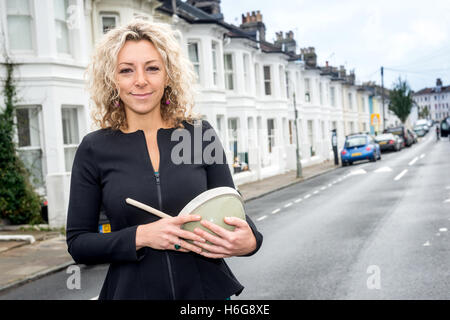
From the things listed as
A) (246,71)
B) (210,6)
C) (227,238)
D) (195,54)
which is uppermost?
(210,6)

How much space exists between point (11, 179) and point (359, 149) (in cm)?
2287

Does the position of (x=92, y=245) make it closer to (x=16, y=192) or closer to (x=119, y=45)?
(x=119, y=45)

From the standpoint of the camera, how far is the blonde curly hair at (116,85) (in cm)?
206

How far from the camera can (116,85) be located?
211 centimetres

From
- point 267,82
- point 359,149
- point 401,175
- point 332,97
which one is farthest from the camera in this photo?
point 332,97

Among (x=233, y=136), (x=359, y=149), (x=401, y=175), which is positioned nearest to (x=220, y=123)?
(x=233, y=136)

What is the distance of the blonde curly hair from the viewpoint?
81.0 inches

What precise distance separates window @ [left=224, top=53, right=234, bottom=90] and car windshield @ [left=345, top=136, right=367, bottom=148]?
823 cm

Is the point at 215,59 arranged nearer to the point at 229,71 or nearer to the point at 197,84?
the point at 229,71

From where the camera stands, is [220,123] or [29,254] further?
[220,123]

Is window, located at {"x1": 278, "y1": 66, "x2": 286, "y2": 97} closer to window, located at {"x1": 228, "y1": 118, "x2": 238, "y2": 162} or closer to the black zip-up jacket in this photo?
window, located at {"x1": 228, "y1": 118, "x2": 238, "y2": 162}

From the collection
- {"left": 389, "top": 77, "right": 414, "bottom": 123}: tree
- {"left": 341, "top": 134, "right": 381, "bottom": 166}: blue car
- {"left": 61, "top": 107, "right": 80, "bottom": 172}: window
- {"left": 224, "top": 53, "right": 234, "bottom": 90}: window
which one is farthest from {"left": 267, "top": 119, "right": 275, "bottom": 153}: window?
{"left": 389, "top": 77, "right": 414, "bottom": 123}: tree

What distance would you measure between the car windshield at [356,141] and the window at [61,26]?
2086 centimetres

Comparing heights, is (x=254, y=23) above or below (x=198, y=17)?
above
